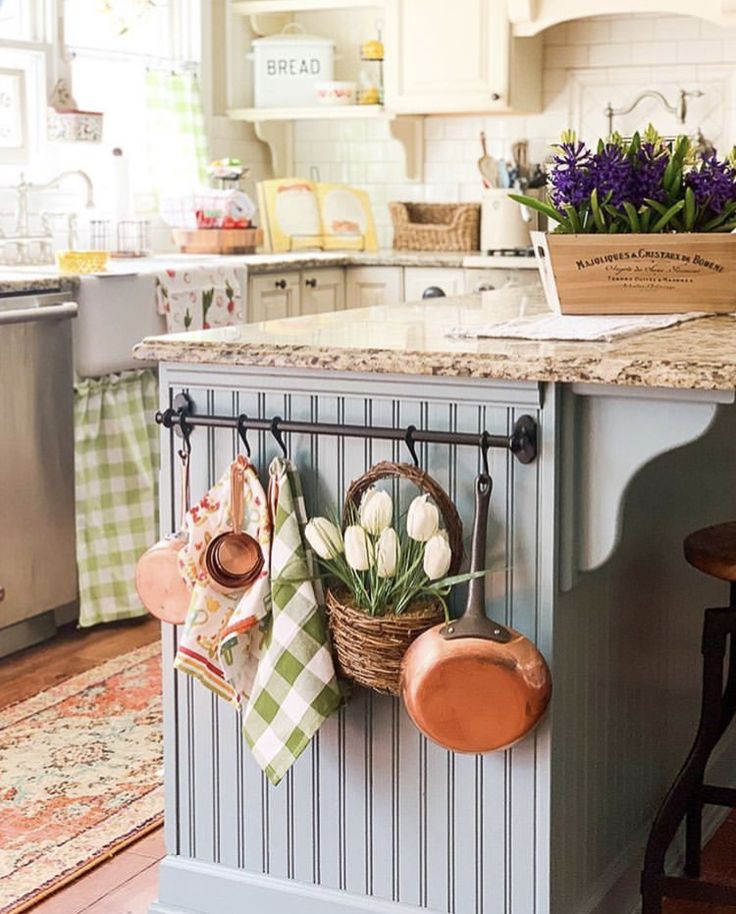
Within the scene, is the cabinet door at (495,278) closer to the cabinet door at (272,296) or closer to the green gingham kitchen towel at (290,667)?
the cabinet door at (272,296)

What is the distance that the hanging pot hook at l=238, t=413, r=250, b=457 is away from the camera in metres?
2.33

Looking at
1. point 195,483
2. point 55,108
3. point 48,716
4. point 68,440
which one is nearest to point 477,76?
point 55,108

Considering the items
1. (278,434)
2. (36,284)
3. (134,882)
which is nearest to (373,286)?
(36,284)

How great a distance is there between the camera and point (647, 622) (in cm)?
265

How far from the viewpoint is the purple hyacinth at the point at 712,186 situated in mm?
2525

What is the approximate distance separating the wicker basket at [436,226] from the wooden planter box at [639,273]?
328cm

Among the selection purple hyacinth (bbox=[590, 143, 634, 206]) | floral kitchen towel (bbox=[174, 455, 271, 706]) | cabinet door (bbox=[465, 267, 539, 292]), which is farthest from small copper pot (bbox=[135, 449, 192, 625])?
cabinet door (bbox=[465, 267, 539, 292])

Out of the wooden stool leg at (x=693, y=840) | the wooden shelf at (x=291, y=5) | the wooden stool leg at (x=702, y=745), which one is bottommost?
the wooden stool leg at (x=693, y=840)

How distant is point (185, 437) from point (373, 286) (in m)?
3.26

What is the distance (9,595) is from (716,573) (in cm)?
218

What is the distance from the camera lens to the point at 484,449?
2.15m

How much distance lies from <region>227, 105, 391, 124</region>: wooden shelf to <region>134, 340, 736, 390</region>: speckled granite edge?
3579 mm

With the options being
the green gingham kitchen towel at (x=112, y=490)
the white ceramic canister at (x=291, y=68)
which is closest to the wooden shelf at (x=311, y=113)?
the white ceramic canister at (x=291, y=68)

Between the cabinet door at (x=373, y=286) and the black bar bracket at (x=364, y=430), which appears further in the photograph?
the cabinet door at (x=373, y=286)
